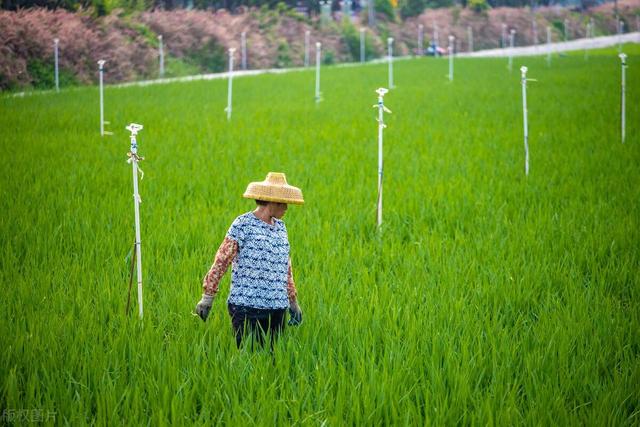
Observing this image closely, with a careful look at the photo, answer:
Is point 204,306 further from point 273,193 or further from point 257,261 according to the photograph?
point 273,193

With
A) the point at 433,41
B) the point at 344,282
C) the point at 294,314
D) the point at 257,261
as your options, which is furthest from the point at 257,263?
the point at 433,41

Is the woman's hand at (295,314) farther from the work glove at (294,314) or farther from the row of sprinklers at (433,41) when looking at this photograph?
the row of sprinklers at (433,41)

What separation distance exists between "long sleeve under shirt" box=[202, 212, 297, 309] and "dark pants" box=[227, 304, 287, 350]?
0.04m

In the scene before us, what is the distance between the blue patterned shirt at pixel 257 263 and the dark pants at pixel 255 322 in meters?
0.04

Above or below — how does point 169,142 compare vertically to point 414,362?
above

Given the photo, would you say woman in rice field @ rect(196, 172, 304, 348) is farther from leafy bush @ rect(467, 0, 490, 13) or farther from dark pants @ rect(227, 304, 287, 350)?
leafy bush @ rect(467, 0, 490, 13)

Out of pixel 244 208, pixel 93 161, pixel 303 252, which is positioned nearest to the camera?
pixel 303 252

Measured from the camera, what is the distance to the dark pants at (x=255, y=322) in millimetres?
3236

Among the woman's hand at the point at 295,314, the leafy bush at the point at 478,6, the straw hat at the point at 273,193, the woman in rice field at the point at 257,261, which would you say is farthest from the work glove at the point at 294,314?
the leafy bush at the point at 478,6

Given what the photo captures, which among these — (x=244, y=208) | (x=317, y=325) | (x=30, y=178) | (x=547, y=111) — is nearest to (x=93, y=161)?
(x=30, y=178)

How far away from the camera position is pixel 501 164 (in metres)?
8.54

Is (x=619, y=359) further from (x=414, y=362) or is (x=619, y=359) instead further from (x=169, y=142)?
(x=169, y=142)

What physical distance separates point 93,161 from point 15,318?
16.3 ft

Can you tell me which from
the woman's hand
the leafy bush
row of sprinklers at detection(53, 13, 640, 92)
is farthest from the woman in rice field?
the leafy bush
